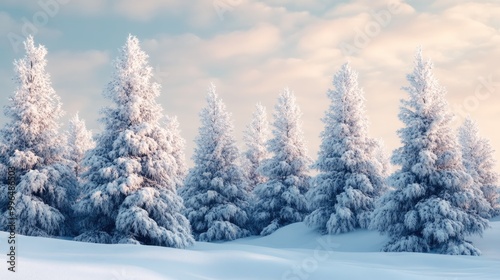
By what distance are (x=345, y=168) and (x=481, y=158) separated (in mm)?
21386

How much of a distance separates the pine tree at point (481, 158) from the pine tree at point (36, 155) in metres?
35.6

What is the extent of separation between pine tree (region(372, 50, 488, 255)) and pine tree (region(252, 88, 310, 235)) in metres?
9.62

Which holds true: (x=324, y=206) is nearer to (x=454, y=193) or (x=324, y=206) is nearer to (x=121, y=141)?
(x=454, y=193)

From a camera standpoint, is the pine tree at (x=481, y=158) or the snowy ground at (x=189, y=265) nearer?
the snowy ground at (x=189, y=265)

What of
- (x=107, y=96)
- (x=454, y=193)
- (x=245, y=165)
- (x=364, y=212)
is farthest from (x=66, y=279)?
(x=245, y=165)

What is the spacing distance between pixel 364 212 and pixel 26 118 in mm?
20565

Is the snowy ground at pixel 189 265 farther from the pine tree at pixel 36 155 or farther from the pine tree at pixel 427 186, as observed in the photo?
the pine tree at pixel 36 155

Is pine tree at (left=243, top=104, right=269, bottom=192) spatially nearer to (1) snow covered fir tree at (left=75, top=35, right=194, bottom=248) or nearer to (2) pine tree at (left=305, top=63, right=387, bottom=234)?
(2) pine tree at (left=305, top=63, right=387, bottom=234)

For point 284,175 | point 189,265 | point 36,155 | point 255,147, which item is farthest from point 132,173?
point 255,147

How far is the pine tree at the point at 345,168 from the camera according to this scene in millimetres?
26734

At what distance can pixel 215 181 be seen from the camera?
31.5 metres

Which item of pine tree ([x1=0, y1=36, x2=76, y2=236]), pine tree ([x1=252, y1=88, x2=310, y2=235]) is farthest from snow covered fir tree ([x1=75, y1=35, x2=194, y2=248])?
pine tree ([x1=252, y1=88, x2=310, y2=235])

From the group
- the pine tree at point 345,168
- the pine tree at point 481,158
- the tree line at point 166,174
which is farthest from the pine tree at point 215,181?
the pine tree at point 481,158

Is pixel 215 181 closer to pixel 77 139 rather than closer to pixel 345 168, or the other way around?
pixel 345 168
